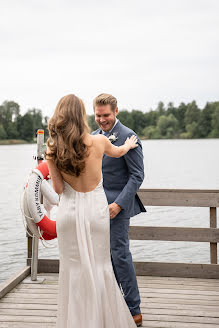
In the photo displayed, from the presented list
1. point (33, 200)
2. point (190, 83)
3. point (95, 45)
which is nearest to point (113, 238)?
point (33, 200)

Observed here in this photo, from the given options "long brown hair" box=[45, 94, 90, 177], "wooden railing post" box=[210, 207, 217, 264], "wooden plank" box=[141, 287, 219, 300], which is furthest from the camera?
"wooden railing post" box=[210, 207, 217, 264]

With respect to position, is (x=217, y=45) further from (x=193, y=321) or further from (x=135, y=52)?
(x=193, y=321)

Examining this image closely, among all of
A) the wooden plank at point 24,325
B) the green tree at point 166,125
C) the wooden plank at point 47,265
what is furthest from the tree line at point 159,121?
the wooden plank at point 24,325

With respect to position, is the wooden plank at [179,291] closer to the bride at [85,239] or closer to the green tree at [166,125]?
the bride at [85,239]

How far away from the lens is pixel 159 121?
7262cm

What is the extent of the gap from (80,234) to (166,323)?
1.14m

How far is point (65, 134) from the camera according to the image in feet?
8.16

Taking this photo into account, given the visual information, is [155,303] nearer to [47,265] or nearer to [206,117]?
[47,265]

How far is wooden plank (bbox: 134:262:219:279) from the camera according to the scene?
4.32 meters

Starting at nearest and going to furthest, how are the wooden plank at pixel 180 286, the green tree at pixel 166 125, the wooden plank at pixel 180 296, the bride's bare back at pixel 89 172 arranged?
the bride's bare back at pixel 89 172 < the wooden plank at pixel 180 296 < the wooden plank at pixel 180 286 < the green tree at pixel 166 125

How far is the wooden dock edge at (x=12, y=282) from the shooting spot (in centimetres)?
384

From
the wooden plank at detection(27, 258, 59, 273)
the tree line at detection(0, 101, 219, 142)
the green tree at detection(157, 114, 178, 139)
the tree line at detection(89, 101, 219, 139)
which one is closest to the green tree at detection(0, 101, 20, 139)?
the tree line at detection(0, 101, 219, 142)

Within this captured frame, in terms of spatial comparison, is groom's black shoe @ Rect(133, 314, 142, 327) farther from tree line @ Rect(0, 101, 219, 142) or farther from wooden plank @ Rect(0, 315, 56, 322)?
tree line @ Rect(0, 101, 219, 142)

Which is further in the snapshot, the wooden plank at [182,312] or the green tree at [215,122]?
the green tree at [215,122]
